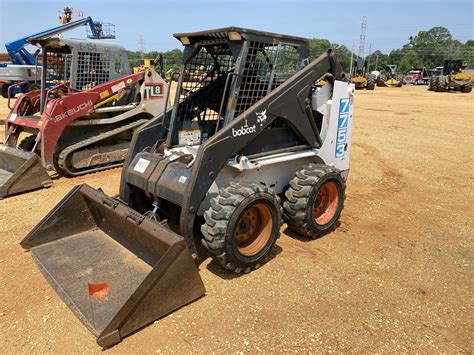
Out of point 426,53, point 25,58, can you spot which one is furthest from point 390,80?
point 426,53

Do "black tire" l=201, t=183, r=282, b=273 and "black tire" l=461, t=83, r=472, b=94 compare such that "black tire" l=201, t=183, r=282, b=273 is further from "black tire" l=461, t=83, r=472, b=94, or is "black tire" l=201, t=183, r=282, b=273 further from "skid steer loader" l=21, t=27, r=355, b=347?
"black tire" l=461, t=83, r=472, b=94

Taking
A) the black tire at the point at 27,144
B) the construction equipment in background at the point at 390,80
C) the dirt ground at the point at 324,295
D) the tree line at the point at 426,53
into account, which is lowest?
the dirt ground at the point at 324,295

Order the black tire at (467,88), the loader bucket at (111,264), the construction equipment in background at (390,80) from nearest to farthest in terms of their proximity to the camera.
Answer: the loader bucket at (111,264), the black tire at (467,88), the construction equipment in background at (390,80)

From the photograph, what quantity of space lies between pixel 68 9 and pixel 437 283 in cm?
1657

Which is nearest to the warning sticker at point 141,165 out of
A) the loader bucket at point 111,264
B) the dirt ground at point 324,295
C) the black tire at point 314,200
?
the loader bucket at point 111,264

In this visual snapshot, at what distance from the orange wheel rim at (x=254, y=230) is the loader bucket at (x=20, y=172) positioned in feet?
13.0

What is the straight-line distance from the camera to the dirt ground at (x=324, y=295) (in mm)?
2814

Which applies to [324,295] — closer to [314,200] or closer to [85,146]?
[314,200]

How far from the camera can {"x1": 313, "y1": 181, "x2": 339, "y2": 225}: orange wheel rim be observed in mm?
4453

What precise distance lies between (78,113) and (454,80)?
92.7 feet

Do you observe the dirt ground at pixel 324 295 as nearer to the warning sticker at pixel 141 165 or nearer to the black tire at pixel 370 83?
the warning sticker at pixel 141 165

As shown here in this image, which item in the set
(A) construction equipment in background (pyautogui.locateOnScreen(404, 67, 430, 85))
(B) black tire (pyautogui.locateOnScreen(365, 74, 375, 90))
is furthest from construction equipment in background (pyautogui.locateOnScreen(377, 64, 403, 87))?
(A) construction equipment in background (pyautogui.locateOnScreen(404, 67, 430, 85))

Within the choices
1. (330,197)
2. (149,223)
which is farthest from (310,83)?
(149,223)

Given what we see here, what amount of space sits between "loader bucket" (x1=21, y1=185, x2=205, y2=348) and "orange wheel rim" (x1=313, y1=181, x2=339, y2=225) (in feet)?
6.00
